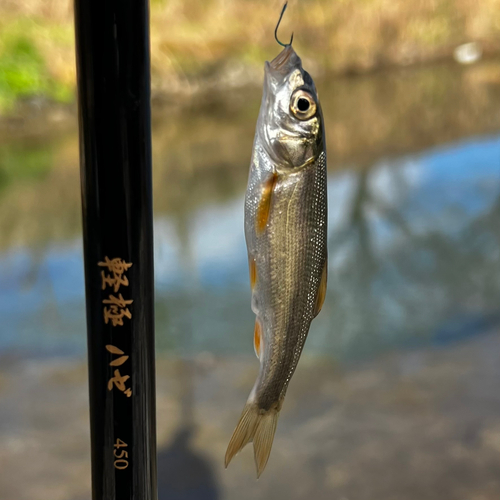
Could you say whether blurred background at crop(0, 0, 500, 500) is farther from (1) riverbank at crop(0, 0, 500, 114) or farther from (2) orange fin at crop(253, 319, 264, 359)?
(2) orange fin at crop(253, 319, 264, 359)

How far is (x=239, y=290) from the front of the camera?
4.09 meters

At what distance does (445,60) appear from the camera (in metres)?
12.6

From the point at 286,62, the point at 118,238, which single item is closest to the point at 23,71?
the point at 118,238

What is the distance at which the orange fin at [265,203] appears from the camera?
3.41 ft

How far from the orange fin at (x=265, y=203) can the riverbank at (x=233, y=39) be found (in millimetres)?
6936

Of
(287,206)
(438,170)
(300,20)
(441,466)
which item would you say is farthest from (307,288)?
(300,20)

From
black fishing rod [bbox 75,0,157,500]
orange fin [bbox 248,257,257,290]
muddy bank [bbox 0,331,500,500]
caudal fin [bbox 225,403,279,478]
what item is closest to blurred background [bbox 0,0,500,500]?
muddy bank [bbox 0,331,500,500]

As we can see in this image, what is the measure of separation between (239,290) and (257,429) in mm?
2965

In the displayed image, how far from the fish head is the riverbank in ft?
22.6

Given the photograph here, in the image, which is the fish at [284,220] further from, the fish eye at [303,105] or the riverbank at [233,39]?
the riverbank at [233,39]

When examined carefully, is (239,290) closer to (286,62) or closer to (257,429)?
(257,429)

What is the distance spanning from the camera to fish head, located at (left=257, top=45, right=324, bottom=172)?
1.05 meters

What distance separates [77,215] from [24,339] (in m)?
1.77

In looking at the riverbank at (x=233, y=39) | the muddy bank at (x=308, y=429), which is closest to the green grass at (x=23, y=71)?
the riverbank at (x=233, y=39)
